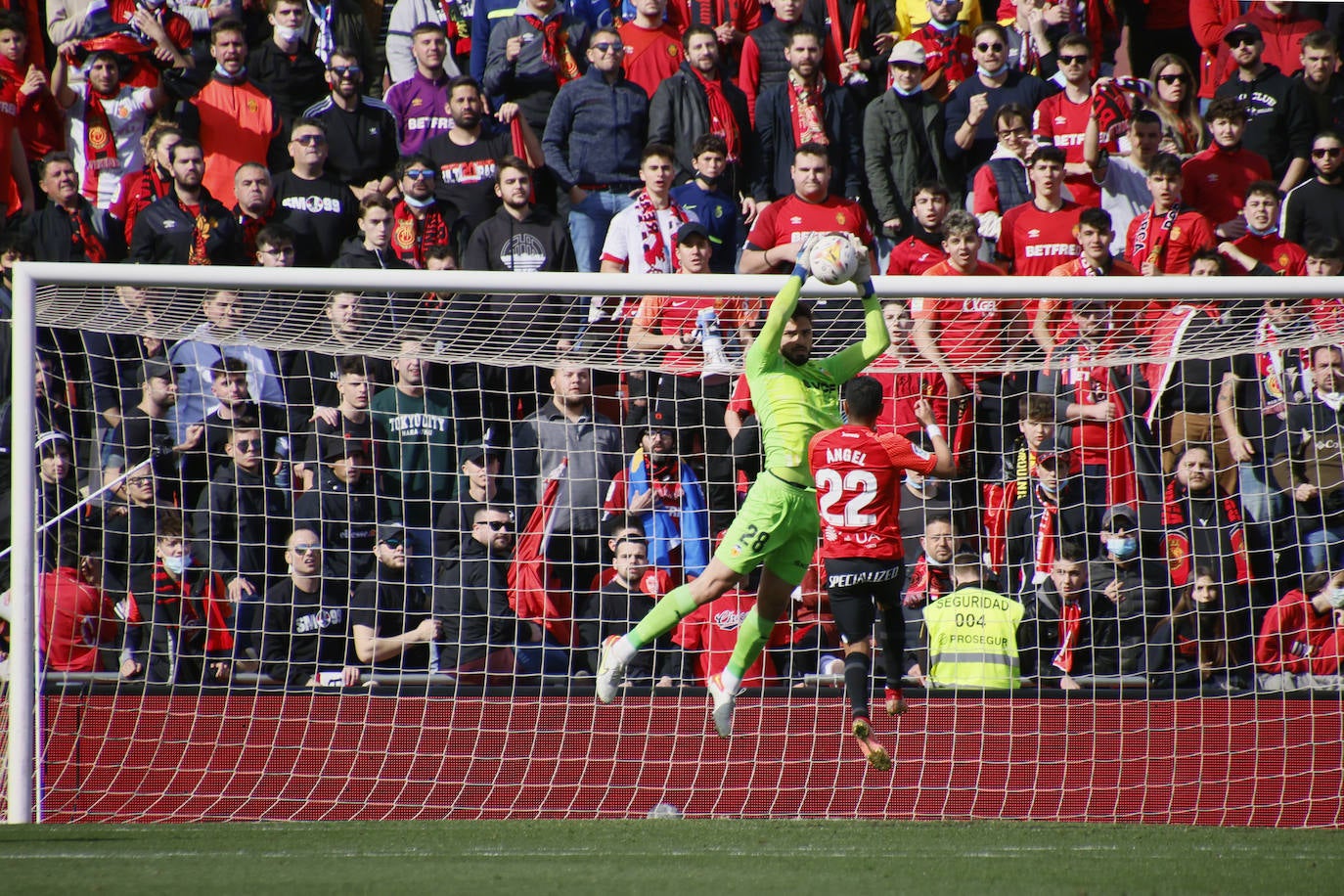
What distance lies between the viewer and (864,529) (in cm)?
702

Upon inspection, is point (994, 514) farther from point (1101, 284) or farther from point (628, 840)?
point (628, 840)

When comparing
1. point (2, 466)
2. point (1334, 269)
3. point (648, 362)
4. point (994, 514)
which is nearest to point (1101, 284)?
point (994, 514)

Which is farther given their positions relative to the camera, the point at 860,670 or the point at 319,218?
the point at 319,218

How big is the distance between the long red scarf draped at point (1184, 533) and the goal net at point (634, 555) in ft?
0.08

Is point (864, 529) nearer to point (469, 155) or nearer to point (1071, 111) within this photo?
point (469, 155)

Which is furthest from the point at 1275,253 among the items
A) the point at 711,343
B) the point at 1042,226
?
the point at 711,343

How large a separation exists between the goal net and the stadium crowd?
0.04m

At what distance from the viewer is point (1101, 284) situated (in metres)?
7.26

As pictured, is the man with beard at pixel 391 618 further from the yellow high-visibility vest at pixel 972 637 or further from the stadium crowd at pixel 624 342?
the yellow high-visibility vest at pixel 972 637

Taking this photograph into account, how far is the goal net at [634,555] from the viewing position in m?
7.81

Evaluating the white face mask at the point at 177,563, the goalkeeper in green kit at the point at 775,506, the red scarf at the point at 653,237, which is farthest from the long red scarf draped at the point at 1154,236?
the white face mask at the point at 177,563

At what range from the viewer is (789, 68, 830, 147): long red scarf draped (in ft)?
34.9

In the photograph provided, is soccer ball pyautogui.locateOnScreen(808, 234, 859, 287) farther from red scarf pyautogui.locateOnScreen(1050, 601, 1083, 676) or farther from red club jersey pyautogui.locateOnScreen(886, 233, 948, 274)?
red club jersey pyautogui.locateOnScreen(886, 233, 948, 274)

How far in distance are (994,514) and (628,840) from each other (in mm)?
3578
